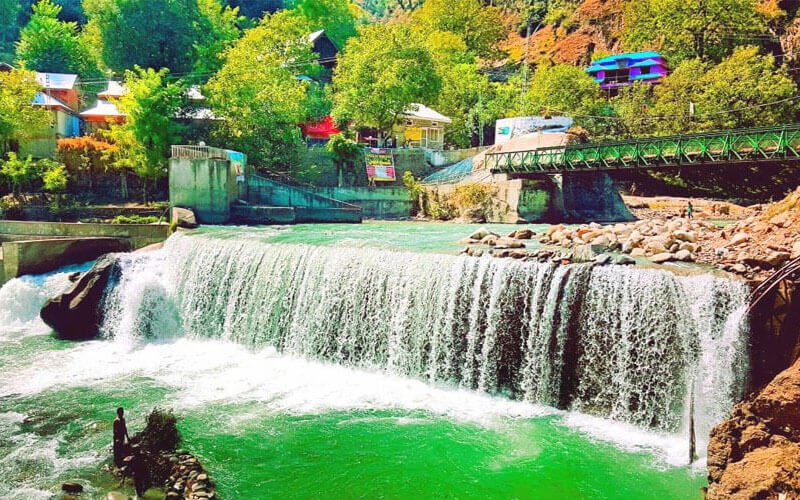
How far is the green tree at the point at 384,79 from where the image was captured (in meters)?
34.8

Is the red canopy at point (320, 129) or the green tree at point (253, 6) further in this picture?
the green tree at point (253, 6)

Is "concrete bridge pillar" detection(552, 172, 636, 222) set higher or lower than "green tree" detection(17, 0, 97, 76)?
lower

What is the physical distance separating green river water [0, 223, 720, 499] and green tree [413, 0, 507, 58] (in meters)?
52.8

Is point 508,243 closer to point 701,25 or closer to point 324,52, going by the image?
point 324,52

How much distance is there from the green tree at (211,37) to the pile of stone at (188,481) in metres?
30.2

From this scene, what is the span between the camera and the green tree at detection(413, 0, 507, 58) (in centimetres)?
6172

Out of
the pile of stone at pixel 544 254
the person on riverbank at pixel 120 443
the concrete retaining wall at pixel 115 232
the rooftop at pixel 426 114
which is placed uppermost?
the rooftop at pixel 426 114

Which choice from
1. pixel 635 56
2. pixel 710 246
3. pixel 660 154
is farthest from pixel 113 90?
pixel 635 56

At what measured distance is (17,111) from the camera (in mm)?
28984

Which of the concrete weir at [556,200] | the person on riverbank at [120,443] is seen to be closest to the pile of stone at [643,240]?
the concrete weir at [556,200]

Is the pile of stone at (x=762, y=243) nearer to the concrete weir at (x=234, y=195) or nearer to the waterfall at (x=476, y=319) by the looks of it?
the waterfall at (x=476, y=319)

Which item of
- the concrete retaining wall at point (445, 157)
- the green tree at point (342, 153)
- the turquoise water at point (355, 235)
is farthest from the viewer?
the concrete retaining wall at point (445, 157)

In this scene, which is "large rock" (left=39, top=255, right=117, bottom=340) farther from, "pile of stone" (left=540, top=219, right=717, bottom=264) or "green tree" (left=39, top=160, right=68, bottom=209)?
"pile of stone" (left=540, top=219, right=717, bottom=264)

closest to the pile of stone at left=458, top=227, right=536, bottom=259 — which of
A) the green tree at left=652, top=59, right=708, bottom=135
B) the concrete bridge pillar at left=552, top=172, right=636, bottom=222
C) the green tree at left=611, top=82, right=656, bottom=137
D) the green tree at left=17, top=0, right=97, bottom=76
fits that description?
the concrete bridge pillar at left=552, top=172, right=636, bottom=222
